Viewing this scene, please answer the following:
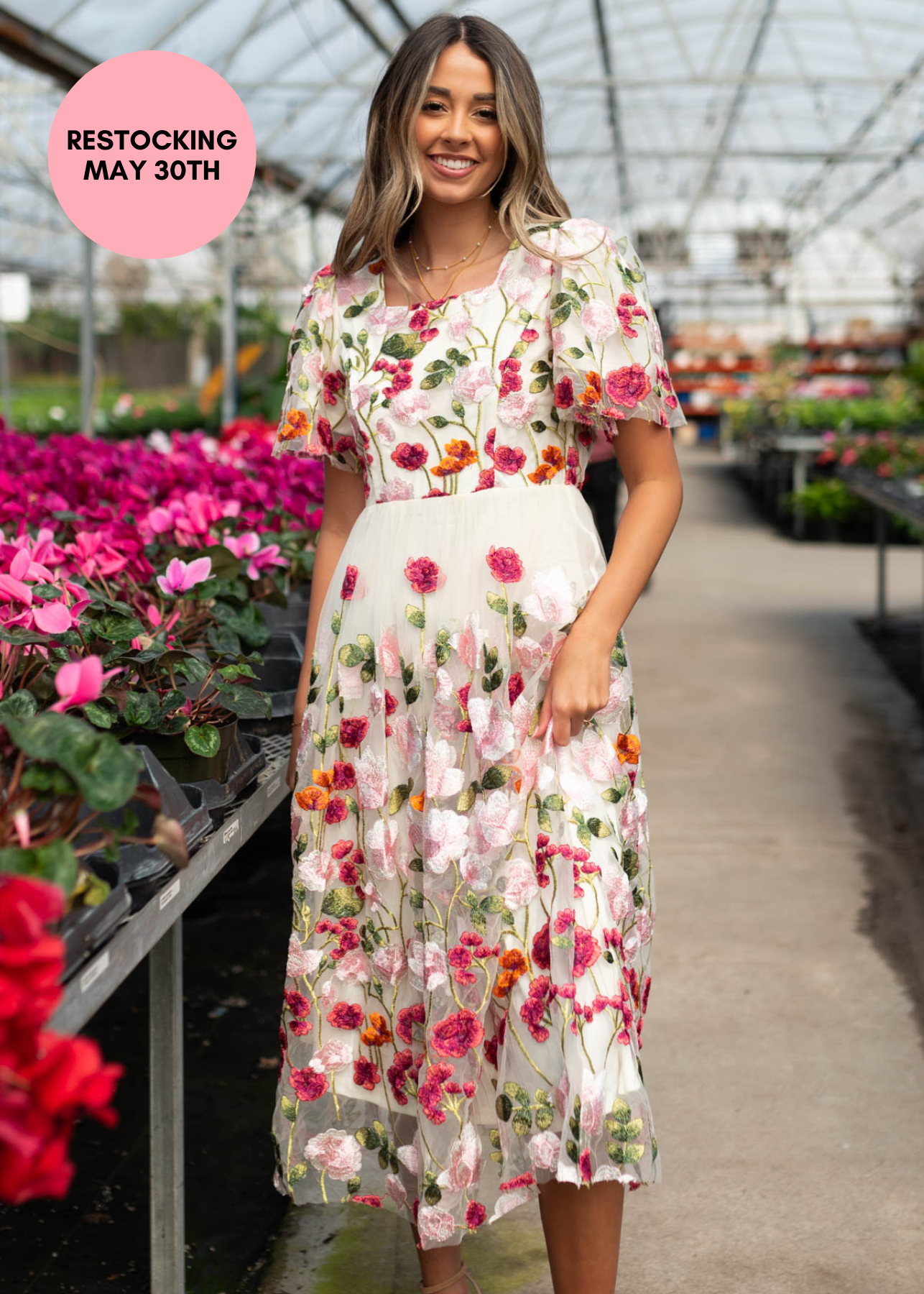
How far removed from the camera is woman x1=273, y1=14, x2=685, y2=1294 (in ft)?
4.25

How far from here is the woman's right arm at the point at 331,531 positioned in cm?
152

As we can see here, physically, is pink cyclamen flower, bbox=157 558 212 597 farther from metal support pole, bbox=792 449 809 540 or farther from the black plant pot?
metal support pole, bbox=792 449 809 540

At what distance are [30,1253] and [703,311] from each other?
23.1 metres

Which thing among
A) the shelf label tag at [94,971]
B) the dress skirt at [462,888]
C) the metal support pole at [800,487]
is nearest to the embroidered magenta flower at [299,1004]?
the dress skirt at [462,888]

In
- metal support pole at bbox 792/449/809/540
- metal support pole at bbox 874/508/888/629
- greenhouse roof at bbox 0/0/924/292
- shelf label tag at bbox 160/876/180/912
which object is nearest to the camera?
shelf label tag at bbox 160/876/180/912

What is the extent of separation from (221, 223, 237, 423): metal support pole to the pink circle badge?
6021 millimetres

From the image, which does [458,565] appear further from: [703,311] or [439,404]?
[703,311]

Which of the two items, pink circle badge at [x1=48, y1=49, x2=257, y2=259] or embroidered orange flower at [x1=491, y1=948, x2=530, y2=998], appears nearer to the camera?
embroidered orange flower at [x1=491, y1=948, x2=530, y2=998]

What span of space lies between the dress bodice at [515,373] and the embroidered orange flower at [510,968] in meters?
0.47

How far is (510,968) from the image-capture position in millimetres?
1310

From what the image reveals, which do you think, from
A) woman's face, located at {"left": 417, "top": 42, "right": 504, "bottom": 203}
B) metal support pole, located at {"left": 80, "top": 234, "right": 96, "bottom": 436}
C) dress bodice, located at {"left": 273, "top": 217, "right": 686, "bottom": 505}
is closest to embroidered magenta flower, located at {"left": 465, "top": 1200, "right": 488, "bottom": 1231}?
dress bodice, located at {"left": 273, "top": 217, "right": 686, "bottom": 505}

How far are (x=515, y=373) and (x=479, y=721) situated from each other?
1.16 ft

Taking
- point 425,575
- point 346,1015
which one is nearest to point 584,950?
point 346,1015

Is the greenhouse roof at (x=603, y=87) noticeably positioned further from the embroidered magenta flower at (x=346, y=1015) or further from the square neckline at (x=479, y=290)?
the embroidered magenta flower at (x=346, y=1015)
